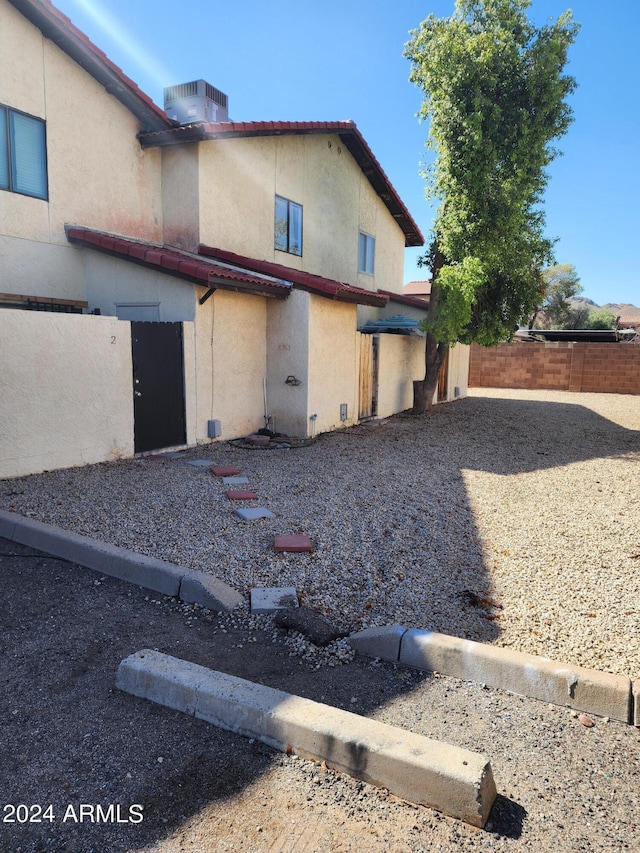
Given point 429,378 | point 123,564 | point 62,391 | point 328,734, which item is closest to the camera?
point 328,734

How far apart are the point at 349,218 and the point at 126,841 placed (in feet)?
54.4

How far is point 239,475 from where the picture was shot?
811 centimetres

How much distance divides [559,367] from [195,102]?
17.7 meters

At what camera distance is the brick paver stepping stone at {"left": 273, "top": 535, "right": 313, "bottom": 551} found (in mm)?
5281

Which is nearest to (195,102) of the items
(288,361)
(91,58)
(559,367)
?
(91,58)

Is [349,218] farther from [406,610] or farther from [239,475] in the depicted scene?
[406,610]

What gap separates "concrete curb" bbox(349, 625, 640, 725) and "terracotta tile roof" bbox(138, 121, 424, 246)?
10.4m

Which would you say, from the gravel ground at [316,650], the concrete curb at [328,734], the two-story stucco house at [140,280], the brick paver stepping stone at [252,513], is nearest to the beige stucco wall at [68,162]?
the two-story stucco house at [140,280]

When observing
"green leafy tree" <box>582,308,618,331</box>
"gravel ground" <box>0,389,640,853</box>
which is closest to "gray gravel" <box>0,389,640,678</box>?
"gravel ground" <box>0,389,640,853</box>

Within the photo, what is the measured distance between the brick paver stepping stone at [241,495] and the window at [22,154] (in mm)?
6582

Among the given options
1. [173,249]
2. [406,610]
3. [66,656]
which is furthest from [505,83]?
[66,656]

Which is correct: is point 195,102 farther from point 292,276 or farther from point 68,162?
point 292,276

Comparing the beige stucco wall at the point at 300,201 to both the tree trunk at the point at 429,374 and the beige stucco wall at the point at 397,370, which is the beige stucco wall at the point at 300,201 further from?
the tree trunk at the point at 429,374

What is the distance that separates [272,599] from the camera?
4.25m
